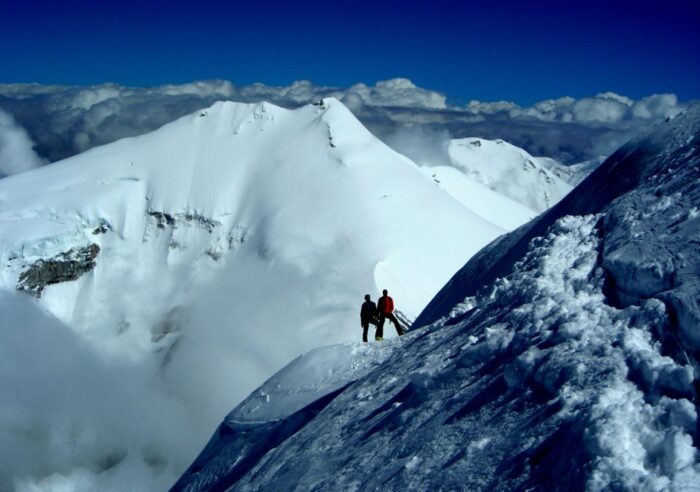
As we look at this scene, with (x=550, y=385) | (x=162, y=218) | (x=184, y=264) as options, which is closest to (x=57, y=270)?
(x=162, y=218)

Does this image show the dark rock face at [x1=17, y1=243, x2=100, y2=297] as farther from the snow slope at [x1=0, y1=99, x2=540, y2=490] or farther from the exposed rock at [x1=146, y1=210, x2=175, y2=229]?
the exposed rock at [x1=146, y1=210, x2=175, y2=229]

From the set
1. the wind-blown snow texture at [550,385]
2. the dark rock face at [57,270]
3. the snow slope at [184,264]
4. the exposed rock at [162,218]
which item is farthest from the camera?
the dark rock face at [57,270]

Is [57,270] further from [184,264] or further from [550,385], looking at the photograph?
→ [550,385]

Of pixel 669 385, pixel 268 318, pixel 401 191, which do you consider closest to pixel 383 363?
pixel 669 385

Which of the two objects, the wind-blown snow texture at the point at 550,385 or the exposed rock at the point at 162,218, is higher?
the exposed rock at the point at 162,218

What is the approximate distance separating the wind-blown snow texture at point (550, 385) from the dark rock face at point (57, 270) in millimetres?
81665

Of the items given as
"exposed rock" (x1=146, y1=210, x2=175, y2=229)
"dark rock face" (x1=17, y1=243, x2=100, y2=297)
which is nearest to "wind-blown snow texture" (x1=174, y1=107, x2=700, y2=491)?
"exposed rock" (x1=146, y1=210, x2=175, y2=229)

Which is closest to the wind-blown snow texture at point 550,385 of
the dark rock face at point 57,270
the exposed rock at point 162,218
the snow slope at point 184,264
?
the snow slope at point 184,264

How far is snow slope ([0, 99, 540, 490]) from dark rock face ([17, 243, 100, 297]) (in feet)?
0.98

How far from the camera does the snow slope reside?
6372 cm

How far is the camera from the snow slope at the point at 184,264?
63719mm

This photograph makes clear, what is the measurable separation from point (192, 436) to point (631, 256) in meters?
72.7

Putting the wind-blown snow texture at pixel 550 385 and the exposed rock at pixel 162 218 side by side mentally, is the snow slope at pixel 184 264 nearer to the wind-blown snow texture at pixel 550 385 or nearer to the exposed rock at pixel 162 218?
the exposed rock at pixel 162 218

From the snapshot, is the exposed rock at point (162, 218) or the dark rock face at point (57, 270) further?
the dark rock face at point (57, 270)
